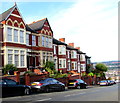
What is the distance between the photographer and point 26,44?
28328 mm

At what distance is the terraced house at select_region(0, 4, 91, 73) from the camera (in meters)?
24.4

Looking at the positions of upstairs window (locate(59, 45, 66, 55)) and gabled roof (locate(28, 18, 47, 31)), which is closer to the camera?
gabled roof (locate(28, 18, 47, 31))

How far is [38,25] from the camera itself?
107ft

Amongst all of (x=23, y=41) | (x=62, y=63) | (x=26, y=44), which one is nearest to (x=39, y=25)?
(x=26, y=44)

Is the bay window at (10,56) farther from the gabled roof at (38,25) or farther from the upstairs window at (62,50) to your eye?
the upstairs window at (62,50)

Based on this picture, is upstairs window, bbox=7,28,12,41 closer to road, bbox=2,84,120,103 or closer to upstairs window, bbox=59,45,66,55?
road, bbox=2,84,120,103

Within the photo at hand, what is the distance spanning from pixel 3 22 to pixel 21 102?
53.4 feet

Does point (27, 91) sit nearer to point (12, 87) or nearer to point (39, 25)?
point (12, 87)

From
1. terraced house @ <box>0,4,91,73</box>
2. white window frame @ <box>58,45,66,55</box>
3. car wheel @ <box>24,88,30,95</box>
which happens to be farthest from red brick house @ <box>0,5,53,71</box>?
car wheel @ <box>24,88,30,95</box>

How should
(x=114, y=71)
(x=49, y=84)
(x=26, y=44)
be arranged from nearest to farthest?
(x=49, y=84)
(x=26, y=44)
(x=114, y=71)

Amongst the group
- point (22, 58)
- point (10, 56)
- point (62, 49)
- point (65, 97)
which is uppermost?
point (62, 49)

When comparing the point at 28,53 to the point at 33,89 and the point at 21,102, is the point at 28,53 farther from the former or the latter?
the point at 21,102

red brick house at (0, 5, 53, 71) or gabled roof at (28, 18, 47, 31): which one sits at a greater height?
gabled roof at (28, 18, 47, 31)

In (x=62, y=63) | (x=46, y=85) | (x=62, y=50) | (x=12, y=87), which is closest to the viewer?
(x=12, y=87)
